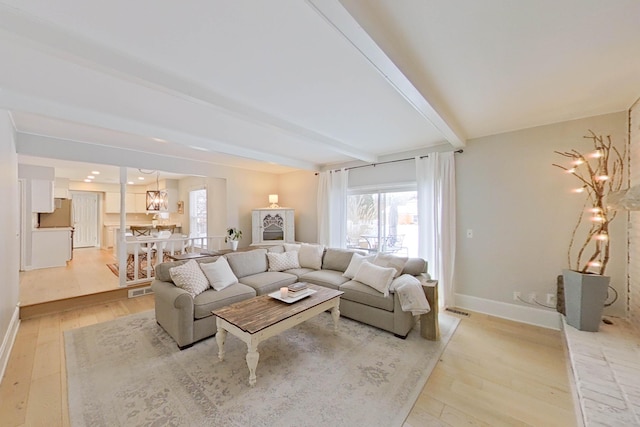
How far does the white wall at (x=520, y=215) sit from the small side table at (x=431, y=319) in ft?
3.97

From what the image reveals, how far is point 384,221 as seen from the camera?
4.52 meters

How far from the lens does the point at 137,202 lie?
8227 mm

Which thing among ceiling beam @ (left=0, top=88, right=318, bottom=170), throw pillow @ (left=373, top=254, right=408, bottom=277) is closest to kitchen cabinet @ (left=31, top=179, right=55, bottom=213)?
ceiling beam @ (left=0, top=88, right=318, bottom=170)

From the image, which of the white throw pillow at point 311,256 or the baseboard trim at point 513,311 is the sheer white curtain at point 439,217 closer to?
the baseboard trim at point 513,311

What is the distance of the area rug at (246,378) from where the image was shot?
167cm

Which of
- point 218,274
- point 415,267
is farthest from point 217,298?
point 415,267

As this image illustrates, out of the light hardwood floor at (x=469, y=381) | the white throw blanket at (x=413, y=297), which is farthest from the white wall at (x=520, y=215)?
the white throw blanket at (x=413, y=297)

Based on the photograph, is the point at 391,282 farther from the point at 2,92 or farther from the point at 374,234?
the point at 2,92

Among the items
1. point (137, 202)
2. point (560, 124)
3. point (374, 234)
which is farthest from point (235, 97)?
point (137, 202)

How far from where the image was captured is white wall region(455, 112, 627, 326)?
2.80 m

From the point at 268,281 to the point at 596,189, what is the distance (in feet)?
12.8

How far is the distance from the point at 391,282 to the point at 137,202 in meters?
8.87

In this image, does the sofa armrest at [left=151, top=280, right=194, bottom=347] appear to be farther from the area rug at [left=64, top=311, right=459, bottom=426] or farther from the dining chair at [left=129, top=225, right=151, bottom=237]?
the dining chair at [left=129, top=225, right=151, bottom=237]

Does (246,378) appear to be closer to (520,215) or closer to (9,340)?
(9,340)
